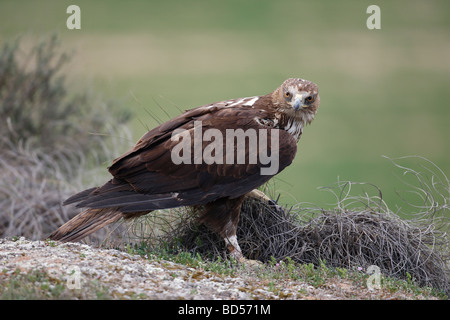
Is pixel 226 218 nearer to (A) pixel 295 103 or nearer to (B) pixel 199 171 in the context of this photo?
(B) pixel 199 171

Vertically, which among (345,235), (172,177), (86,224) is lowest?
(345,235)

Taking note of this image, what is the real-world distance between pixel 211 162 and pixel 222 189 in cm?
26

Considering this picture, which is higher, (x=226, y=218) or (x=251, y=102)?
(x=251, y=102)

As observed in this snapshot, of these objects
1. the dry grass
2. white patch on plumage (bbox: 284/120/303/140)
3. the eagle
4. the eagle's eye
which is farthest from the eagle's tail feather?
the eagle's eye

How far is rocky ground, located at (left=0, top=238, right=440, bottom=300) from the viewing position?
3.85 meters

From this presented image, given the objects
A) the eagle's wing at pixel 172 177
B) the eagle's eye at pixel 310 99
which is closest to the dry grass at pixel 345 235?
the eagle's wing at pixel 172 177

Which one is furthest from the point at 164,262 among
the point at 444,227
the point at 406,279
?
the point at 444,227

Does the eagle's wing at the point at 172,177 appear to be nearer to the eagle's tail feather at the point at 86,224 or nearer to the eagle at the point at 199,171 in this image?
the eagle at the point at 199,171

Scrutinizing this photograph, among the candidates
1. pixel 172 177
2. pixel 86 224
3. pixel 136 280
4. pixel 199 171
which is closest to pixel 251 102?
pixel 199 171

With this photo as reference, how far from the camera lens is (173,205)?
5.05 meters

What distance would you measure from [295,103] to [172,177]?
1.29 meters

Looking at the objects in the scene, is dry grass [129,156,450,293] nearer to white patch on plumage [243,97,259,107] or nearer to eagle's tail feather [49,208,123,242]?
eagle's tail feather [49,208,123,242]

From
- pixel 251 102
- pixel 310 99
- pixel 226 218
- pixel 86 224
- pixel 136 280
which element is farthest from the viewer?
pixel 251 102

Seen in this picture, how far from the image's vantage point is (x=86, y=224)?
5.20 meters
